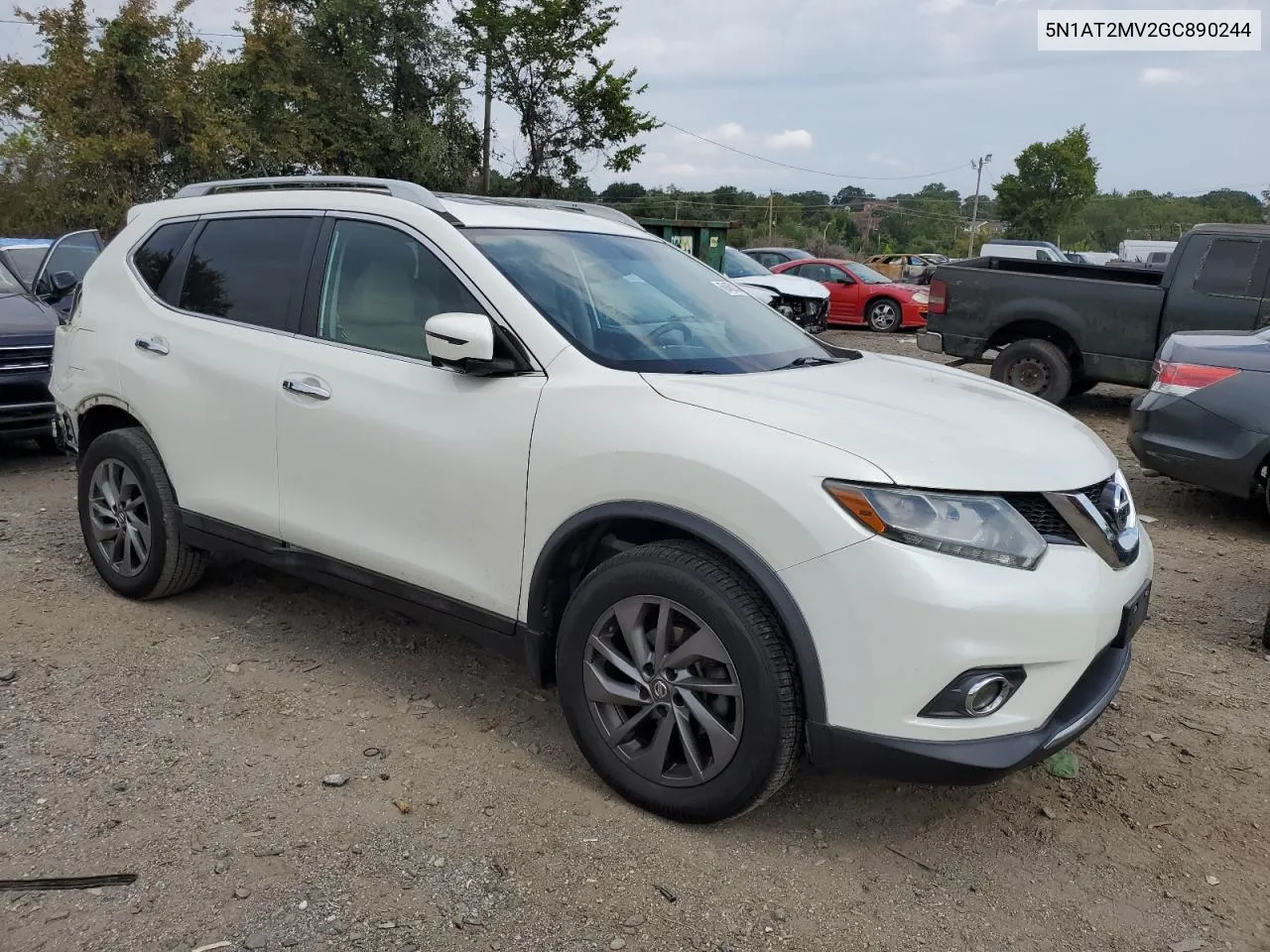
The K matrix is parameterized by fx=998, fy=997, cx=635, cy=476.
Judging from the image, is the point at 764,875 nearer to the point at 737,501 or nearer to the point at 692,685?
the point at 692,685

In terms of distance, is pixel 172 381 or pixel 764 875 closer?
pixel 764 875

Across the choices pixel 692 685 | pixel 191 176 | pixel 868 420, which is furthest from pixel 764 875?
pixel 191 176

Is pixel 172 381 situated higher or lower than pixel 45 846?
higher

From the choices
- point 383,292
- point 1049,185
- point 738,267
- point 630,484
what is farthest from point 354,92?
point 1049,185

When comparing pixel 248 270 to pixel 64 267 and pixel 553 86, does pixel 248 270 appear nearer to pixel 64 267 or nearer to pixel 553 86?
pixel 64 267

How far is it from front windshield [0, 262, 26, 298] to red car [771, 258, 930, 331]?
13042 millimetres

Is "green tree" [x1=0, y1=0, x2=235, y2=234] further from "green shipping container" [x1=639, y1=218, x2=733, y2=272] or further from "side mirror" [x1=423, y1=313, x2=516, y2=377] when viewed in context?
"side mirror" [x1=423, y1=313, x2=516, y2=377]

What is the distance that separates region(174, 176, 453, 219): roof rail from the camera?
3498 mm

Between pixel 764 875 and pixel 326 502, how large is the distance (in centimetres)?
193

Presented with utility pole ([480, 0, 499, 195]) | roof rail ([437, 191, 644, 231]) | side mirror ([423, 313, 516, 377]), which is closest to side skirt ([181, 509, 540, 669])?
side mirror ([423, 313, 516, 377])

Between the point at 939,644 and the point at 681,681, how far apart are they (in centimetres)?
71

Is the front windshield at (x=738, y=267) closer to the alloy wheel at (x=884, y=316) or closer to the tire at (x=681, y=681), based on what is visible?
the alloy wheel at (x=884, y=316)

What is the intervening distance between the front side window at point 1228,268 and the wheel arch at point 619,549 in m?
7.95

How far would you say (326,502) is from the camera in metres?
3.51
